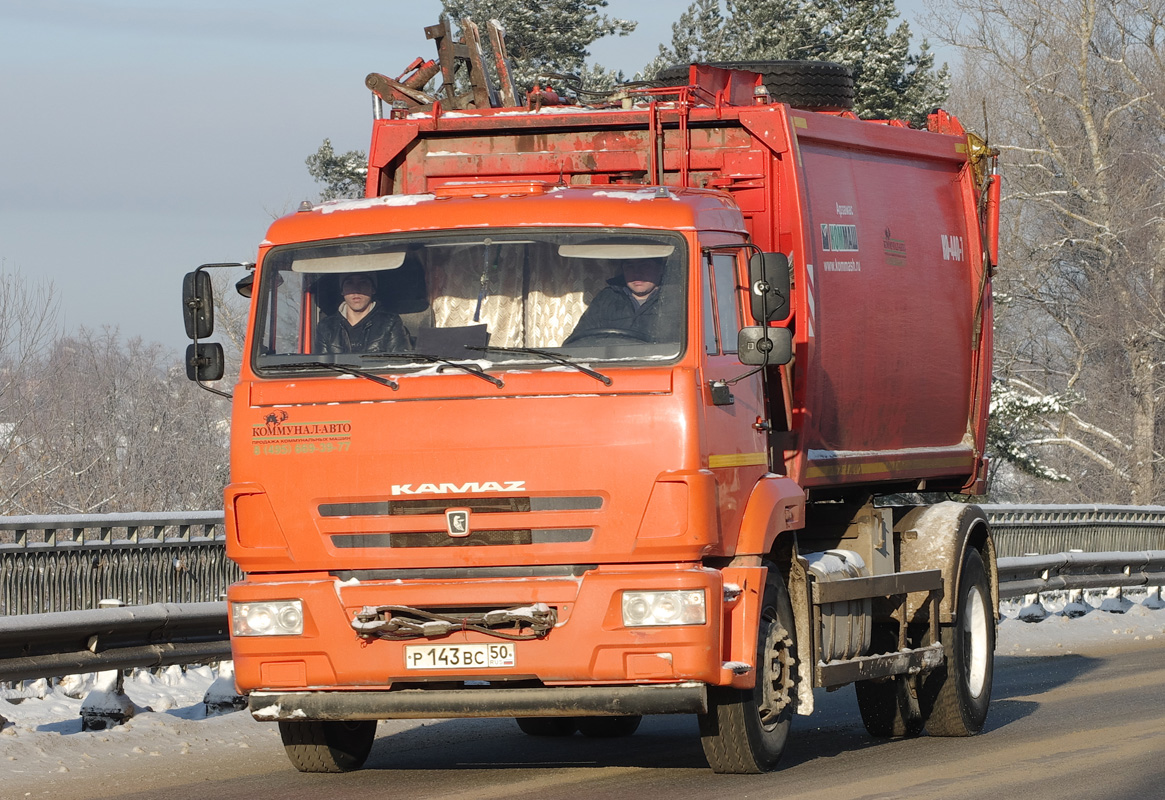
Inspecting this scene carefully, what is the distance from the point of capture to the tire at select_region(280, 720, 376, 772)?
8.19m

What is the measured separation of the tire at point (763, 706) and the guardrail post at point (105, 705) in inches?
133

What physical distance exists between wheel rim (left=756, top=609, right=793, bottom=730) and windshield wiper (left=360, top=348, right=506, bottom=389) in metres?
1.71

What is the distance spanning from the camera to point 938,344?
10.5 m

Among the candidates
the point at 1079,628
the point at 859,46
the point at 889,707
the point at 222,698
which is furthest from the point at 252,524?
the point at 859,46

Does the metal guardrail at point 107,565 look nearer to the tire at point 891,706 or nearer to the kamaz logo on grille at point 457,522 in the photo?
the tire at point 891,706

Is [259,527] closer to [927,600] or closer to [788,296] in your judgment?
[788,296]

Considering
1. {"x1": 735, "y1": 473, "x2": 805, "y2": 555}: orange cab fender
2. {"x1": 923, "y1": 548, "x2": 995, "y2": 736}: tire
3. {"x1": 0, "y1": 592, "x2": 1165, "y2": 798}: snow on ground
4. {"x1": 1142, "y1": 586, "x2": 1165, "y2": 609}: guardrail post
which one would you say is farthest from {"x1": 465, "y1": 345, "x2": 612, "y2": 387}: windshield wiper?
{"x1": 1142, "y1": 586, "x2": 1165, "y2": 609}: guardrail post

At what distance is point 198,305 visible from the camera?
8016mm

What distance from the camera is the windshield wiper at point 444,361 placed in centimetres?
725

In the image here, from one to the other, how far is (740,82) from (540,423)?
3.04m

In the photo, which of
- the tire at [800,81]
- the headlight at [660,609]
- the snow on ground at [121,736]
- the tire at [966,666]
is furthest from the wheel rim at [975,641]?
the headlight at [660,609]

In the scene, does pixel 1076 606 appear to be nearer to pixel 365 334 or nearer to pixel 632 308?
pixel 632 308

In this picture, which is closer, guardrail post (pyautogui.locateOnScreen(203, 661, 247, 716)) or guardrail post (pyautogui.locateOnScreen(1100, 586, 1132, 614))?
guardrail post (pyautogui.locateOnScreen(203, 661, 247, 716))

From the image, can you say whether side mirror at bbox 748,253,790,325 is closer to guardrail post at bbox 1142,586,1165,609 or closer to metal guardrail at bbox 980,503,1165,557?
metal guardrail at bbox 980,503,1165,557
